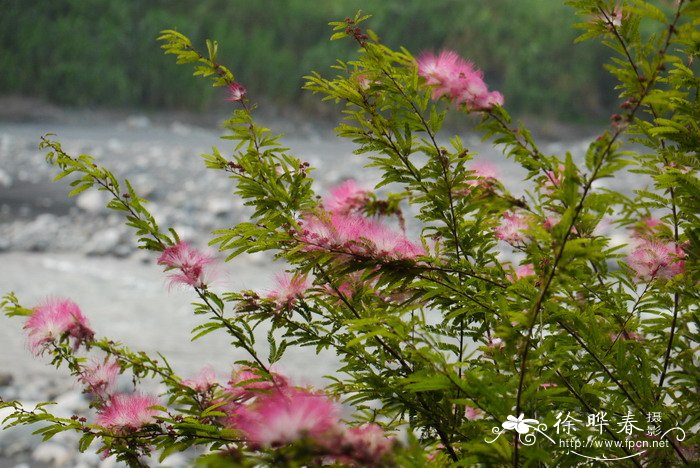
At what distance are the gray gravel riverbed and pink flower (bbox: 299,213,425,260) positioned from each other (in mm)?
820

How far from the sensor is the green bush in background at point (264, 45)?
278 inches

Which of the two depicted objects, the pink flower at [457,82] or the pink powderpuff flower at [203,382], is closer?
the pink flower at [457,82]

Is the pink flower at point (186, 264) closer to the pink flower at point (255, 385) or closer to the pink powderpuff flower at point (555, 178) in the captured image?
the pink flower at point (255, 385)

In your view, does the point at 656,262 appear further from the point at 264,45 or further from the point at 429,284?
the point at 264,45

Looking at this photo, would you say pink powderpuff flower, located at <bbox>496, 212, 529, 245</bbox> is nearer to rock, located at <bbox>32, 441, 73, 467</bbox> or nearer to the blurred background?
the blurred background

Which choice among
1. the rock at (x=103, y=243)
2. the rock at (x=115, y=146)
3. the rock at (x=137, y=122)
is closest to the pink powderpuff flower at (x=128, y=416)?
the rock at (x=103, y=243)

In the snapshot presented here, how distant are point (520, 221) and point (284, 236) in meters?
0.38

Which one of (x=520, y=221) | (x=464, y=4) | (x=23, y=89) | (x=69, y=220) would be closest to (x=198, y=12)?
(x=23, y=89)

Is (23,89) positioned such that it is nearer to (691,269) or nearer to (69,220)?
(69,220)

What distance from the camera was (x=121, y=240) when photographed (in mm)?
4133

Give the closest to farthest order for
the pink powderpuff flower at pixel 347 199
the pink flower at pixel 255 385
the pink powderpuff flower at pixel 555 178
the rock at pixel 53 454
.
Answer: the pink powderpuff flower at pixel 555 178 < the pink flower at pixel 255 385 < the pink powderpuff flower at pixel 347 199 < the rock at pixel 53 454

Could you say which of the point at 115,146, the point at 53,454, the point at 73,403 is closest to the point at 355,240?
the point at 53,454

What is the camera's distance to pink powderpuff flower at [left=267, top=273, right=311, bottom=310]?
36.0 inches

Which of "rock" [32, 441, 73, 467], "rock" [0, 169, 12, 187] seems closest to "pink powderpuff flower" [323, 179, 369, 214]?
"rock" [32, 441, 73, 467]
